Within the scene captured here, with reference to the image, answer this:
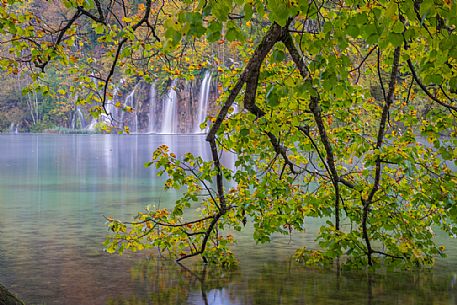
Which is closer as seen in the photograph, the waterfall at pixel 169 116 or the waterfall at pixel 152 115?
the waterfall at pixel 169 116

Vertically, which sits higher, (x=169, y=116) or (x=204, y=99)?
(x=204, y=99)

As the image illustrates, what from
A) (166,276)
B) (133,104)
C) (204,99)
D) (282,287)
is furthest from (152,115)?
(282,287)

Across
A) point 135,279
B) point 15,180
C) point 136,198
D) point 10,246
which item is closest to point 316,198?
point 135,279

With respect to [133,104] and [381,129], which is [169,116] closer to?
[133,104]

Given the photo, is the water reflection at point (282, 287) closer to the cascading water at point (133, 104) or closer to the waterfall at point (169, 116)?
the cascading water at point (133, 104)

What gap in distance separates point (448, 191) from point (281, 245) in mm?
3680

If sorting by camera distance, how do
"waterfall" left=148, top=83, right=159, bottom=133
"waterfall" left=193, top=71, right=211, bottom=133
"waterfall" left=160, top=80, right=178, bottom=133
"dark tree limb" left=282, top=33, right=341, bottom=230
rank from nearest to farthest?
"dark tree limb" left=282, top=33, right=341, bottom=230
"waterfall" left=193, top=71, right=211, bottom=133
"waterfall" left=160, top=80, right=178, bottom=133
"waterfall" left=148, top=83, right=159, bottom=133

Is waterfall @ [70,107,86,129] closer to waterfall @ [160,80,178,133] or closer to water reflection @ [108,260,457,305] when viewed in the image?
waterfall @ [160,80,178,133]

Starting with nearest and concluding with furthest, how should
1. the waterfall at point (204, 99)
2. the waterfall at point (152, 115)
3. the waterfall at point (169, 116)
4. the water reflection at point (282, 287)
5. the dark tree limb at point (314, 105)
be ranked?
1. the dark tree limb at point (314, 105)
2. the water reflection at point (282, 287)
3. the waterfall at point (204, 99)
4. the waterfall at point (169, 116)
5. the waterfall at point (152, 115)

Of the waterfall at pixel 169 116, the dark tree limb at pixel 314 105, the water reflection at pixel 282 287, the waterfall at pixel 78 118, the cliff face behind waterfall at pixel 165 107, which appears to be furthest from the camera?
the waterfall at pixel 78 118

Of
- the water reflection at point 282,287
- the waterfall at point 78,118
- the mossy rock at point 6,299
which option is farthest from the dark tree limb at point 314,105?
the waterfall at point 78,118

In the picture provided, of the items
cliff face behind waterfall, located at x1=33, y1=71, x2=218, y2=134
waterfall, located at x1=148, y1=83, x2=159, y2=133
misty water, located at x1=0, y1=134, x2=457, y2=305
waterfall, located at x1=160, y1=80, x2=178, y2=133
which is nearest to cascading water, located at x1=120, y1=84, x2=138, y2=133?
cliff face behind waterfall, located at x1=33, y1=71, x2=218, y2=134

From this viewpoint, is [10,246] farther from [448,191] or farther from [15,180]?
[15,180]

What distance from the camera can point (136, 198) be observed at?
54.5ft
